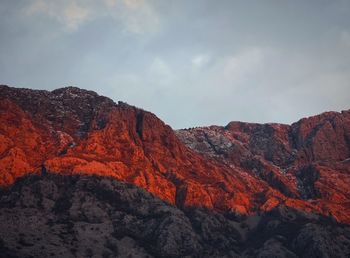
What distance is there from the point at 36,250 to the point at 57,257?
8.12 m

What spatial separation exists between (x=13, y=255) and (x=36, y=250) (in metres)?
11.4

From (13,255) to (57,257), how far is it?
17191mm

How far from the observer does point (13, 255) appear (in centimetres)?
18912

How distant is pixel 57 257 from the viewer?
199750 millimetres

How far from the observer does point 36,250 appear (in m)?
199
